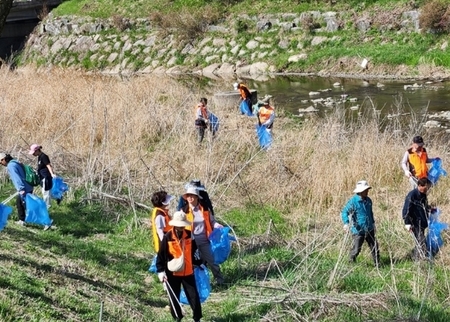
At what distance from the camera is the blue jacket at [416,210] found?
8.44 meters

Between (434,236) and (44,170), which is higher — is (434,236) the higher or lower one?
the lower one

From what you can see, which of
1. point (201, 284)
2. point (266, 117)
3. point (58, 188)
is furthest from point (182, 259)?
point (266, 117)

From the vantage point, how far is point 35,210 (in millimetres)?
9312

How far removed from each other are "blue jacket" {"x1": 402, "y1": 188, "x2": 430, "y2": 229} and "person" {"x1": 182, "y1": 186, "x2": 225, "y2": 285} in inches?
96.4

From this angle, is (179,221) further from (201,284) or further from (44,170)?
(44,170)

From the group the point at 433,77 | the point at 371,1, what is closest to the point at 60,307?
the point at 433,77

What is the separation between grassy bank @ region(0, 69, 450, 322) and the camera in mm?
6867

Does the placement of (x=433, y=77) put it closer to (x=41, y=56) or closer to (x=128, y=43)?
(x=128, y=43)

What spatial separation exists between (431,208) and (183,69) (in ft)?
92.3

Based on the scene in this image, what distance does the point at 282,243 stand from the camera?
31.5ft

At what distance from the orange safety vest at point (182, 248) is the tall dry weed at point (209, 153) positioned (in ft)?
12.8

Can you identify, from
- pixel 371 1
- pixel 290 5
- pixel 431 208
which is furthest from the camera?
pixel 290 5

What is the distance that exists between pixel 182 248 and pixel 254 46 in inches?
1134

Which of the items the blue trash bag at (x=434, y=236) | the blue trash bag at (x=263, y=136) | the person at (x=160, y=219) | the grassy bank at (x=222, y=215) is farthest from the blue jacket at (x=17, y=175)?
the blue trash bag at (x=263, y=136)
